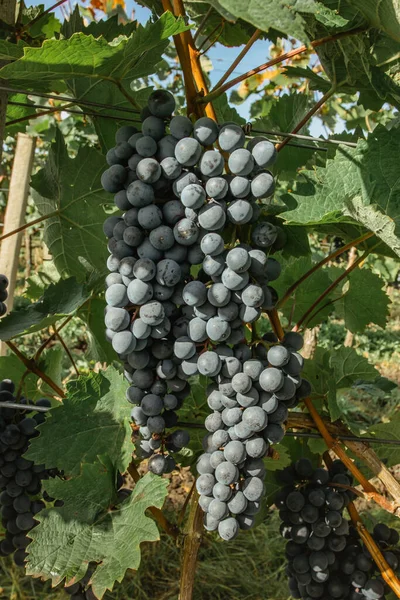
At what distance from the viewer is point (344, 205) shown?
899mm

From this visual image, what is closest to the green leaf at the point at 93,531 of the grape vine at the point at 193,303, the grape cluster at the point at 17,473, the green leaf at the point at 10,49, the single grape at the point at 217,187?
the grape vine at the point at 193,303

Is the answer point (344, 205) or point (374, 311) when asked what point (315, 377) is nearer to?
point (374, 311)

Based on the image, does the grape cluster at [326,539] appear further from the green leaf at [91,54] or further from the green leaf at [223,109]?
the green leaf at [91,54]

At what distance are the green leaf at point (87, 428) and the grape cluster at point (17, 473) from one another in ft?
0.69

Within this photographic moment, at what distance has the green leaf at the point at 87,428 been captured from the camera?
3.48 ft

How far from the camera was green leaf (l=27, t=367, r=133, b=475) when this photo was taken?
3.48ft

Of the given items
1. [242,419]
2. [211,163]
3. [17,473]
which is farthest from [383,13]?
[17,473]

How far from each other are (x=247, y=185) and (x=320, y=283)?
0.70 metres

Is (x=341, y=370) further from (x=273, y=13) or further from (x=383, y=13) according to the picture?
(x=273, y=13)

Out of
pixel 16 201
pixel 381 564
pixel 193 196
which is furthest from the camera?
pixel 16 201

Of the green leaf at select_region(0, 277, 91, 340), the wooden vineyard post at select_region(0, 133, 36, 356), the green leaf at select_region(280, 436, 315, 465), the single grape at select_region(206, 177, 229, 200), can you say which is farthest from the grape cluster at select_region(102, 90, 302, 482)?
the wooden vineyard post at select_region(0, 133, 36, 356)

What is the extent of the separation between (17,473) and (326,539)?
76cm

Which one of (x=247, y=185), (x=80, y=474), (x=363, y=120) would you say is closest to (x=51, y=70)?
(x=247, y=185)

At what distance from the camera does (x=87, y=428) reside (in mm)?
1089
